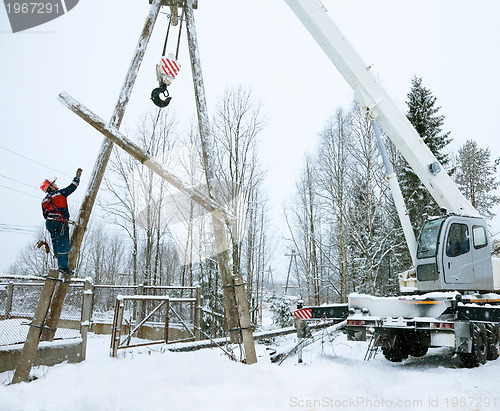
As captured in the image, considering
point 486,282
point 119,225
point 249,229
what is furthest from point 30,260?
point 486,282

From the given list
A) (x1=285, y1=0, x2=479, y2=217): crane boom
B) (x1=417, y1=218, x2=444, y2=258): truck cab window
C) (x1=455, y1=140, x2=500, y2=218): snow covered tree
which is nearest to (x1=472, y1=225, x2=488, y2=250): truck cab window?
(x1=285, y1=0, x2=479, y2=217): crane boom

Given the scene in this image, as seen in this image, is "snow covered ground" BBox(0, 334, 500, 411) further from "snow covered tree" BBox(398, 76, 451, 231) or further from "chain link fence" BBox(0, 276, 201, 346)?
"snow covered tree" BBox(398, 76, 451, 231)

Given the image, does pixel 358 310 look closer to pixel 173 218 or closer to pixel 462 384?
pixel 462 384

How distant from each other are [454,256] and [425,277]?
0.76 meters

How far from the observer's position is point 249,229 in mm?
23016

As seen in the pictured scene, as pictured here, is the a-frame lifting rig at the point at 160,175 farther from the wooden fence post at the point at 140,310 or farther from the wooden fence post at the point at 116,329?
the wooden fence post at the point at 140,310

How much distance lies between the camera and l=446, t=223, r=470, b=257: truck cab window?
320 inches

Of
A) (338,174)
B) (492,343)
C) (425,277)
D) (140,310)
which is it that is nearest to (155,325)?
(140,310)

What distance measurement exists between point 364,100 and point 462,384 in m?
6.65

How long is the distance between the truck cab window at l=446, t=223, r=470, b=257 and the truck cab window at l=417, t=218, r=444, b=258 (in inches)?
10.0

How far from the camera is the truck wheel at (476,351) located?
691 centimetres

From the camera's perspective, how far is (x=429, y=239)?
8336mm

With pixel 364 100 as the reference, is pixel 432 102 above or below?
above

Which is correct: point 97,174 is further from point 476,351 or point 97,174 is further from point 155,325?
point 476,351
